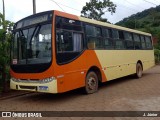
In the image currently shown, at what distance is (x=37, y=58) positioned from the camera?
873 centimetres

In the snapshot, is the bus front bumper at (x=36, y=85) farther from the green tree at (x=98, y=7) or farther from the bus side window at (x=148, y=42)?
the green tree at (x=98, y=7)

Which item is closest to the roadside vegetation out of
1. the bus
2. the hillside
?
the hillside

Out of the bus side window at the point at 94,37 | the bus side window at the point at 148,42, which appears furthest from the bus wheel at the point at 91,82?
the bus side window at the point at 148,42

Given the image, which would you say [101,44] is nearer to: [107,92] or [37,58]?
[107,92]

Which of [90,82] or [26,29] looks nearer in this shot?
[26,29]

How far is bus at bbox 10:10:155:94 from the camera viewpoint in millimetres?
8484

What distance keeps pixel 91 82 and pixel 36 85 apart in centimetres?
257

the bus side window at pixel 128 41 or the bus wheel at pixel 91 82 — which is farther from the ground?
the bus side window at pixel 128 41

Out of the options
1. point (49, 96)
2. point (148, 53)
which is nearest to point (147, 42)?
point (148, 53)

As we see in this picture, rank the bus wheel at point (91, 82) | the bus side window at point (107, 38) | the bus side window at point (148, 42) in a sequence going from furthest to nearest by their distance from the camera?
the bus side window at point (148, 42) → the bus side window at point (107, 38) → the bus wheel at point (91, 82)

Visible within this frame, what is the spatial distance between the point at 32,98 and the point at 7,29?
291 cm

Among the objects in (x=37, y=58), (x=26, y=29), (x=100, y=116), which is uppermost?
(x=26, y=29)

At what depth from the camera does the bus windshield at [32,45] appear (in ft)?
28.2

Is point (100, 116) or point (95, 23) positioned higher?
point (95, 23)
